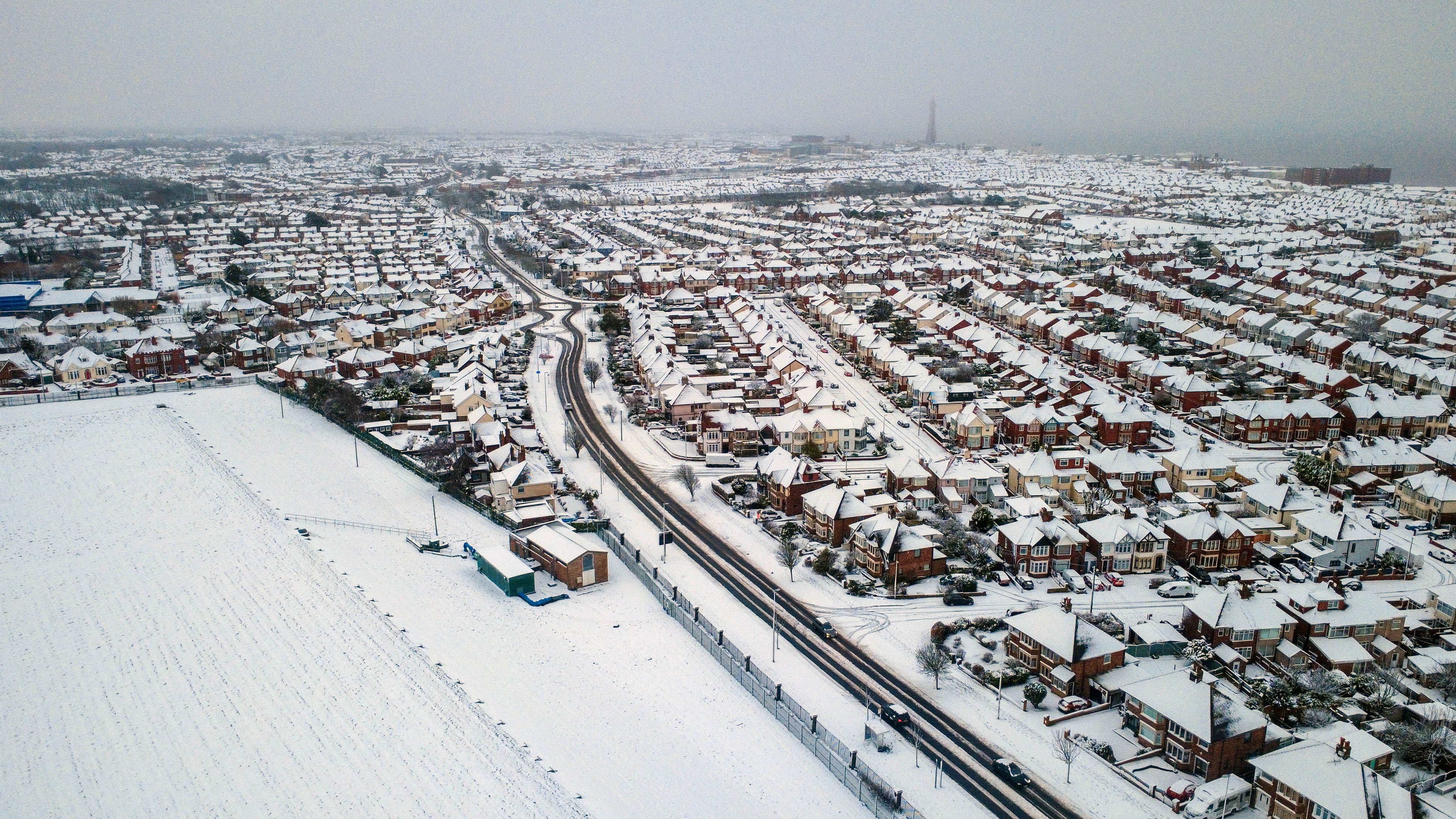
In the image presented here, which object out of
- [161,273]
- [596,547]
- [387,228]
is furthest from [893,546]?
[387,228]

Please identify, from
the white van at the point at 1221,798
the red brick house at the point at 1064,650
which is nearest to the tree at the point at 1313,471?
the red brick house at the point at 1064,650

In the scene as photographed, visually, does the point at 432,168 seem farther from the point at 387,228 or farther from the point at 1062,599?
the point at 1062,599

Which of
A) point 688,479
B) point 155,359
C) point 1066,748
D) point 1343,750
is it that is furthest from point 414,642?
point 155,359

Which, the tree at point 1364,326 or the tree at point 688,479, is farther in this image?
the tree at point 1364,326

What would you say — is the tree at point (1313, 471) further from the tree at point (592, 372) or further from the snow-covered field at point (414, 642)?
the tree at point (592, 372)

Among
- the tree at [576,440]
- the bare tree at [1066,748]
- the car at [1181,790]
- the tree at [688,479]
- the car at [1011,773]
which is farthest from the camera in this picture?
the tree at [576,440]

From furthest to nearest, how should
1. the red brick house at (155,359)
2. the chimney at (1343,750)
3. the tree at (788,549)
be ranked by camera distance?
the red brick house at (155,359) < the tree at (788,549) < the chimney at (1343,750)
